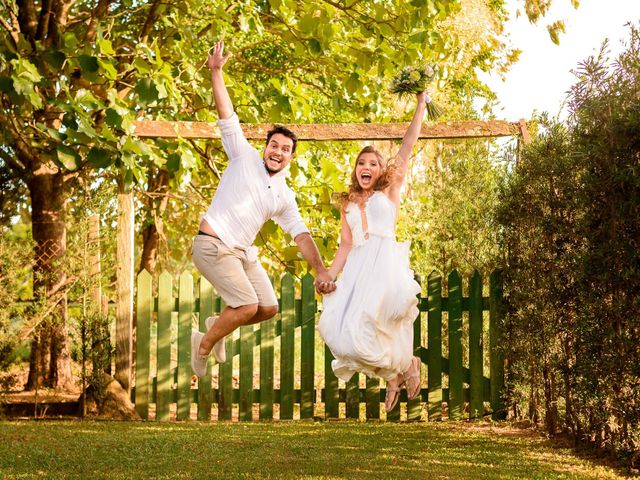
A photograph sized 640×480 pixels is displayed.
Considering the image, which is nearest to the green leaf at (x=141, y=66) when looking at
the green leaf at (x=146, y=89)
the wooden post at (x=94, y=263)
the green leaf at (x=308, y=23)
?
the green leaf at (x=146, y=89)

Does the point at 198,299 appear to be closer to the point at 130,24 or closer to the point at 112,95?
the point at 112,95

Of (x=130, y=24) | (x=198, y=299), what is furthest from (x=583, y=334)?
(x=130, y=24)

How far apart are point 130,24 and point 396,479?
666cm

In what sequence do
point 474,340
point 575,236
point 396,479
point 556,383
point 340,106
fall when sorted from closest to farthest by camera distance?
point 396,479, point 575,236, point 556,383, point 474,340, point 340,106

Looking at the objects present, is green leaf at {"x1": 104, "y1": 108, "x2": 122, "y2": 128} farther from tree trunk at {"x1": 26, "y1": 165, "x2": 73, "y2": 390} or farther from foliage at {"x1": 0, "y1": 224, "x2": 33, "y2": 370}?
tree trunk at {"x1": 26, "y1": 165, "x2": 73, "y2": 390}

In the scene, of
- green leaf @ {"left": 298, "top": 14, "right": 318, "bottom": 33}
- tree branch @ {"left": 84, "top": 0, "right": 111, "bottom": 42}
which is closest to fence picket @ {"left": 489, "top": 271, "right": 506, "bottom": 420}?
green leaf @ {"left": 298, "top": 14, "right": 318, "bottom": 33}

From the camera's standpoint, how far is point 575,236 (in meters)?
6.24

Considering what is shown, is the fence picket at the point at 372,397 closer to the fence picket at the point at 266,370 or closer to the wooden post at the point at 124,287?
the fence picket at the point at 266,370

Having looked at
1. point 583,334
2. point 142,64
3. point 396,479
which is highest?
point 142,64

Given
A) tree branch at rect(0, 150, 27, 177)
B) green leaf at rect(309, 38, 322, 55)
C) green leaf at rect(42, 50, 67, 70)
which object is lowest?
tree branch at rect(0, 150, 27, 177)

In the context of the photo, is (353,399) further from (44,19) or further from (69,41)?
(44,19)

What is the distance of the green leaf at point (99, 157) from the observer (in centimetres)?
667

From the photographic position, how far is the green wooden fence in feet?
26.5

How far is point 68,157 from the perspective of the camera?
6.61 metres
